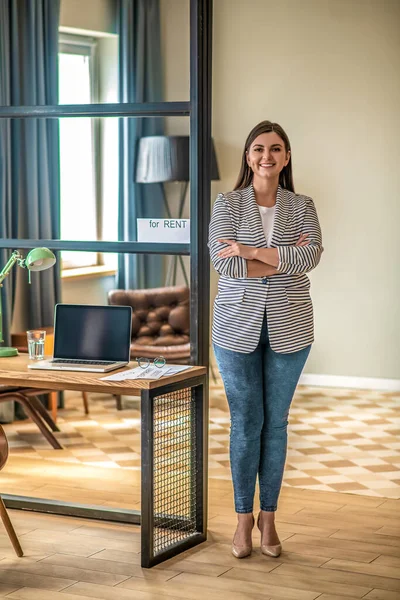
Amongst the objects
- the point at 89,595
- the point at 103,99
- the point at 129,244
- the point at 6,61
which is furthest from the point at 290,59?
the point at 89,595

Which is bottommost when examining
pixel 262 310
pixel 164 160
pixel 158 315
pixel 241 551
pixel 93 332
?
pixel 241 551

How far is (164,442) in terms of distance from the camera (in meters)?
3.68

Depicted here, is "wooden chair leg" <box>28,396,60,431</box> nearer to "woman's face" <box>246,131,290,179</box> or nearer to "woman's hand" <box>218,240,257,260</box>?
"woman's hand" <box>218,240,257,260</box>

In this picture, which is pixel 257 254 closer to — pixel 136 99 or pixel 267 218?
pixel 267 218

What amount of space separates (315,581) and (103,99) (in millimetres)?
4676

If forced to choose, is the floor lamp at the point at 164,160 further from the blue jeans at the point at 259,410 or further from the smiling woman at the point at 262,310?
the blue jeans at the point at 259,410

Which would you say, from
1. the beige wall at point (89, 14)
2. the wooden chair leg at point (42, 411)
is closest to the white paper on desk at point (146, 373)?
the wooden chair leg at point (42, 411)

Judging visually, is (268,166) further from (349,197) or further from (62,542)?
(349,197)

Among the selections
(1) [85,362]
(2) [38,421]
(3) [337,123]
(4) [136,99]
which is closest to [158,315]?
(2) [38,421]

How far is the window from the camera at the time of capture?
697 centimetres

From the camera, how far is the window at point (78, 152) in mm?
6973

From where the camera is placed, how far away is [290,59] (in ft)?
22.9

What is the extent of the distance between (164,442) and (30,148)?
3087 millimetres

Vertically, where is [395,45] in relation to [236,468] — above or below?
above
